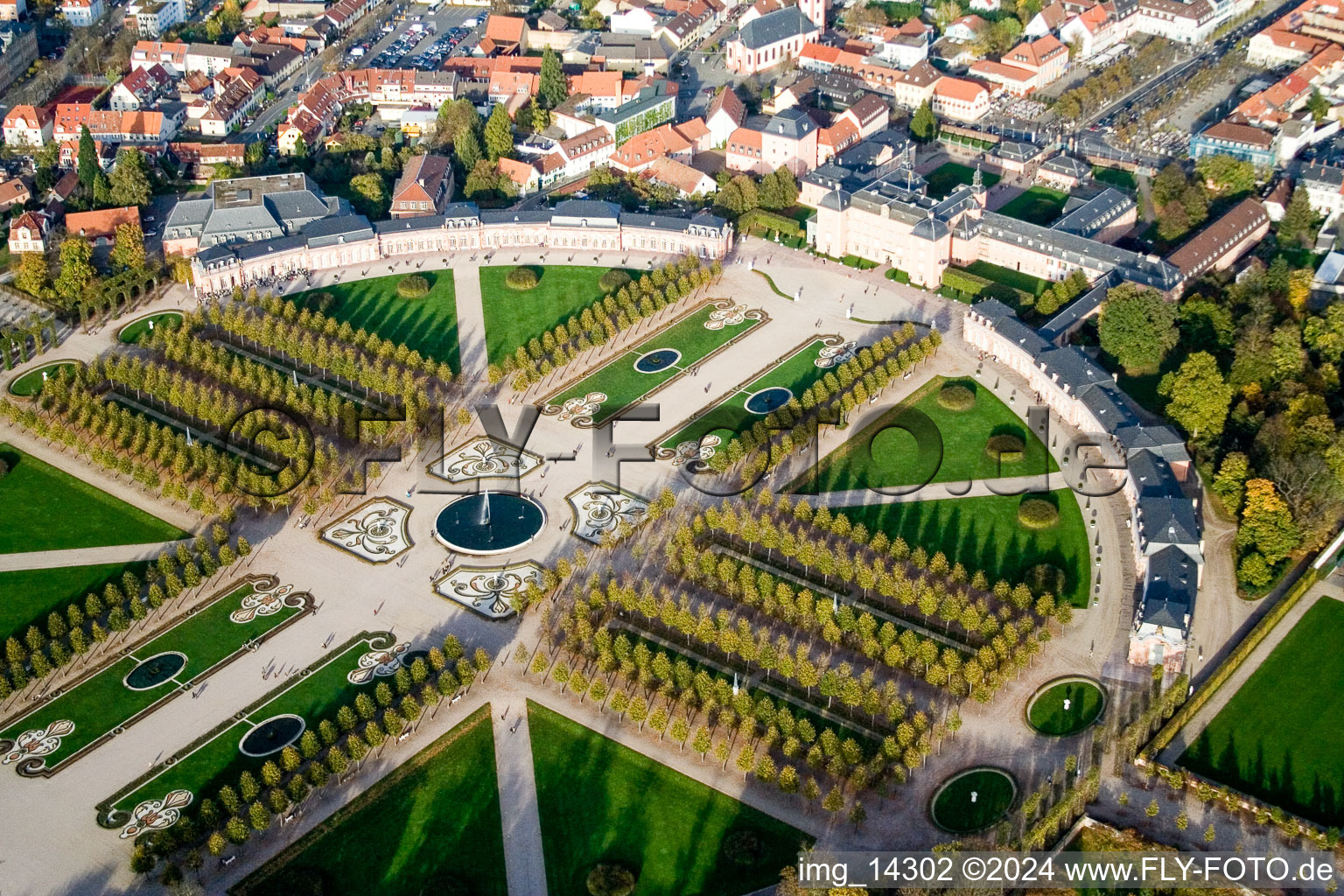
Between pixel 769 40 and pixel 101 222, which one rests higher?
pixel 769 40

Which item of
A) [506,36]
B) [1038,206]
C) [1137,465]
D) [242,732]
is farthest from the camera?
[506,36]

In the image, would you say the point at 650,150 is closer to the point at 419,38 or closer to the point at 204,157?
the point at 204,157

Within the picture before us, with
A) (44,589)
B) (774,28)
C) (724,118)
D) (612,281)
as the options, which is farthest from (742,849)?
(774,28)

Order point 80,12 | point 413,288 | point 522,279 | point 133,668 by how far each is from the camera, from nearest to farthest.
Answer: point 133,668 < point 413,288 < point 522,279 < point 80,12

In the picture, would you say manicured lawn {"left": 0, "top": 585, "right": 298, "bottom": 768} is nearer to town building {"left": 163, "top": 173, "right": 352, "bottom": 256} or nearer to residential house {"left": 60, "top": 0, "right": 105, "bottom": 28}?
town building {"left": 163, "top": 173, "right": 352, "bottom": 256}

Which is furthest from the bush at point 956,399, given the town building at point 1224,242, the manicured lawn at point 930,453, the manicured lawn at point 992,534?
the town building at point 1224,242

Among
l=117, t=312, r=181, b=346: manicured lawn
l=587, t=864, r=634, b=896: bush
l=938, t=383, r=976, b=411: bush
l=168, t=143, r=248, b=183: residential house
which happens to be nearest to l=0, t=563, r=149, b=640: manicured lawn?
l=117, t=312, r=181, b=346: manicured lawn
